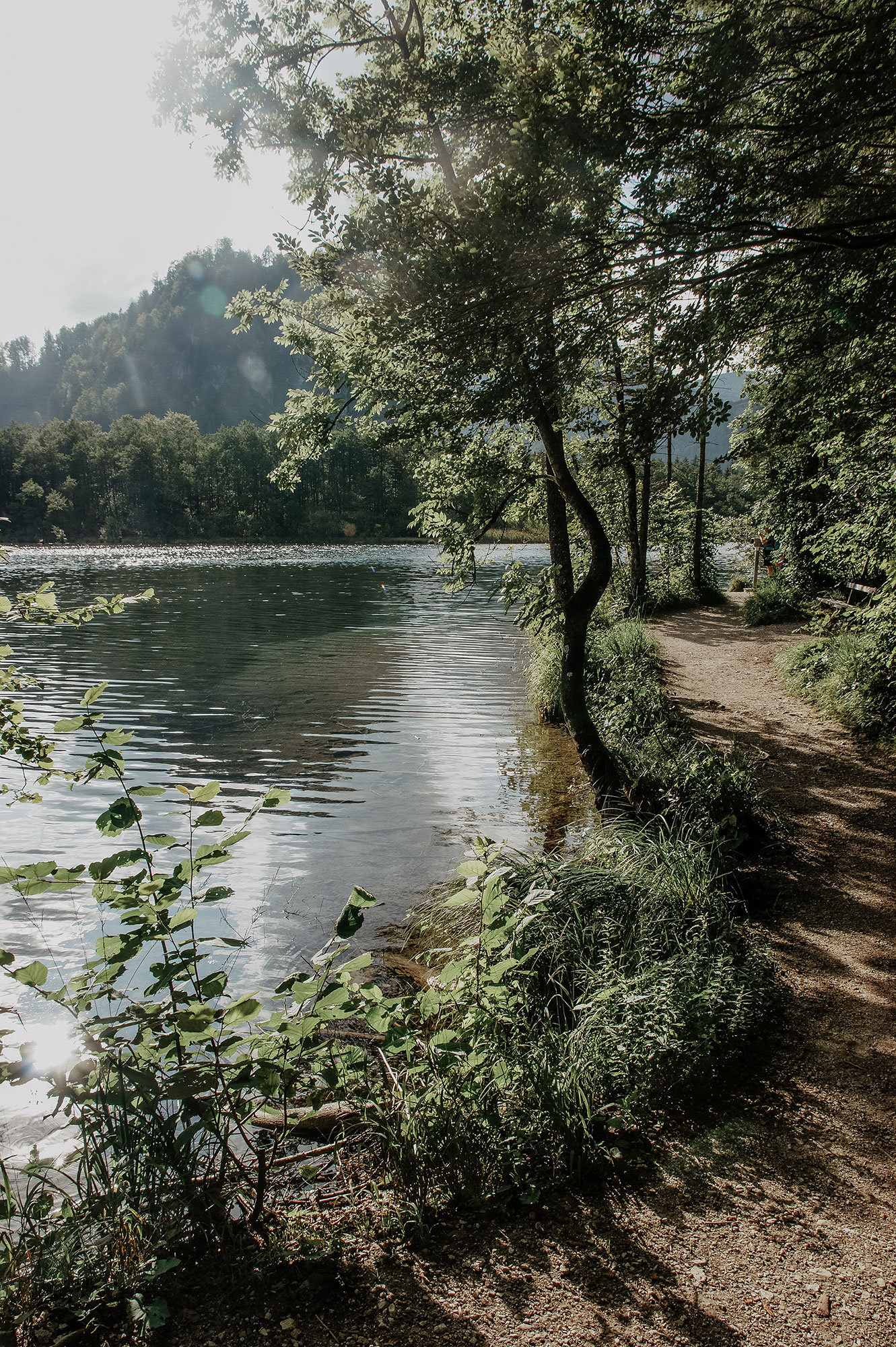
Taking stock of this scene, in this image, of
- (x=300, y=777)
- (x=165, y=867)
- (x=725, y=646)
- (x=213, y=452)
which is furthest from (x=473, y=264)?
(x=213, y=452)

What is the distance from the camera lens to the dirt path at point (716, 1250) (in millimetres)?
2197

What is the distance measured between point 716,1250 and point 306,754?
9160 mm

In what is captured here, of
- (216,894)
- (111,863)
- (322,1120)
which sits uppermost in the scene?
(111,863)

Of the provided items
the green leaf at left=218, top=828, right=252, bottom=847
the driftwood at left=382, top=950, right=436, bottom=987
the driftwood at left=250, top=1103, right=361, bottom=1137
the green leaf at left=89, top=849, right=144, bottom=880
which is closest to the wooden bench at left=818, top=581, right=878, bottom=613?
the driftwood at left=382, top=950, right=436, bottom=987

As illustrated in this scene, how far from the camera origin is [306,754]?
11078 mm

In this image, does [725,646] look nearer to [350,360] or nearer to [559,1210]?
[350,360]

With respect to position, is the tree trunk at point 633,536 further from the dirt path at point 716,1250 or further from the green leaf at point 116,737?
the green leaf at point 116,737

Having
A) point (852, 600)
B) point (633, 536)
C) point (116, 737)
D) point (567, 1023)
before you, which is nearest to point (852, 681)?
point (852, 600)

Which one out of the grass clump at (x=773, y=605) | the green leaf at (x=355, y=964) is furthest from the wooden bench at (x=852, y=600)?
the green leaf at (x=355, y=964)

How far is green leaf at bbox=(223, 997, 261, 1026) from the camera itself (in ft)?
7.36

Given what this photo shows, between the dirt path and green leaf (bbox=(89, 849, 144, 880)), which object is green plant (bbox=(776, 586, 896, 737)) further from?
green leaf (bbox=(89, 849, 144, 880))

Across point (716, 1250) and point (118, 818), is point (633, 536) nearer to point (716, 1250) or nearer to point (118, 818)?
point (716, 1250)

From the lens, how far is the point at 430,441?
6.02 m

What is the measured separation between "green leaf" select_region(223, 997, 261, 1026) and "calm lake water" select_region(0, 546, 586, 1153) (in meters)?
1.60
